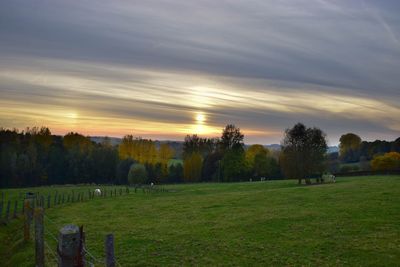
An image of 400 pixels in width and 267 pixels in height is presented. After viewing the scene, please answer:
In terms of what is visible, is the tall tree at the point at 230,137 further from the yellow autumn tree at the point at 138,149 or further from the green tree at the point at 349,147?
the green tree at the point at 349,147

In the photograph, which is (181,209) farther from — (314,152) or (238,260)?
(314,152)

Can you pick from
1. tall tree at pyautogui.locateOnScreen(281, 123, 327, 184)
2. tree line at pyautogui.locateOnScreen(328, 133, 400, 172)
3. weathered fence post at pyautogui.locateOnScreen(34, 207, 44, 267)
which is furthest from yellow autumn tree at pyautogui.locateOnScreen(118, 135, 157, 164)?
weathered fence post at pyautogui.locateOnScreen(34, 207, 44, 267)

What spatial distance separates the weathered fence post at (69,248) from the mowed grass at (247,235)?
1015cm

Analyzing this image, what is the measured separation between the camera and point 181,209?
3934 cm

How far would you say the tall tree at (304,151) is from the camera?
79250mm

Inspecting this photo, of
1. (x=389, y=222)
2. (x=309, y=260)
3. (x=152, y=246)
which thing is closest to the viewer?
(x=309, y=260)

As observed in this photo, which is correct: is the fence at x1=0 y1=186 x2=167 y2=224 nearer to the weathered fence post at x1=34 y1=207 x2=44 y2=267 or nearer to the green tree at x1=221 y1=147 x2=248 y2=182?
the weathered fence post at x1=34 y1=207 x2=44 y2=267

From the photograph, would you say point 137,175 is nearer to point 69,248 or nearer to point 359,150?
point 69,248

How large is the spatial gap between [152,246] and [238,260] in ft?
18.6

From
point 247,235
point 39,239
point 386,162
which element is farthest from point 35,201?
point 386,162

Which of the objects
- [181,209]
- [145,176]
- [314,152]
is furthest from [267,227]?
[145,176]

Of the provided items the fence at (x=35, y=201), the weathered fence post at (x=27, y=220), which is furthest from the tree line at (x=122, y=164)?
the weathered fence post at (x=27, y=220)

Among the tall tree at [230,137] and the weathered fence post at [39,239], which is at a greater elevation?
the tall tree at [230,137]

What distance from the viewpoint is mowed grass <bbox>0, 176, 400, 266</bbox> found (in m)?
18.1
